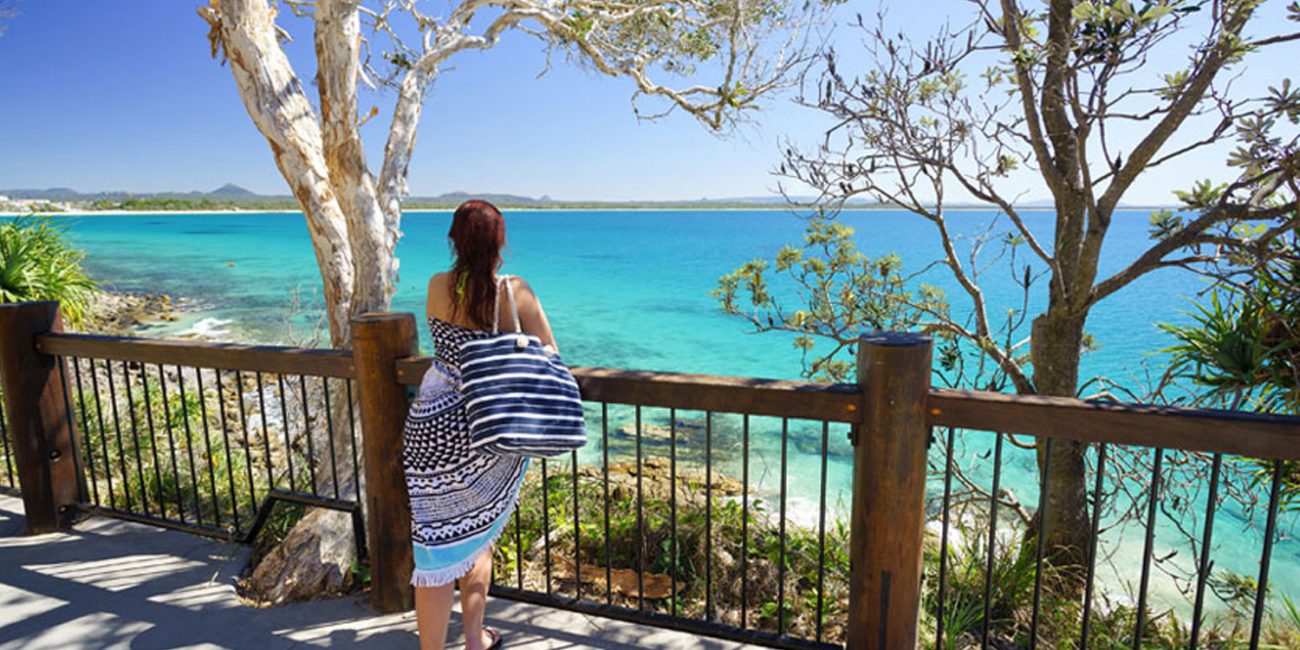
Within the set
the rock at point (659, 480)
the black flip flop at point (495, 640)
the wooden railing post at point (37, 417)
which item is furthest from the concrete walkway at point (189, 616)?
the rock at point (659, 480)

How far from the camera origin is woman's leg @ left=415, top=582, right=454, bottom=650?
200 cm

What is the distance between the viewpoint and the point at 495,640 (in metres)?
2.21

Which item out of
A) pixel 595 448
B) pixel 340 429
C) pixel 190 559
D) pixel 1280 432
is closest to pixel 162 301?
pixel 595 448

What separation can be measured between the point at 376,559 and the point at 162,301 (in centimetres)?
2236

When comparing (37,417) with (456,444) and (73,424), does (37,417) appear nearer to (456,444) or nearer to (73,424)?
(73,424)

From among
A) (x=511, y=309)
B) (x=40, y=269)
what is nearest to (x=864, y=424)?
(x=511, y=309)

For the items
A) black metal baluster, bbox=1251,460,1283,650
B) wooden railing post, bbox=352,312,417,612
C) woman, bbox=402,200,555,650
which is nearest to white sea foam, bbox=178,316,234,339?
wooden railing post, bbox=352,312,417,612

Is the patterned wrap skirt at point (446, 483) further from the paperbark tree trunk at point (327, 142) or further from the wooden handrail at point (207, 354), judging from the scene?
the paperbark tree trunk at point (327, 142)

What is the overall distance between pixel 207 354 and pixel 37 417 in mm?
1042

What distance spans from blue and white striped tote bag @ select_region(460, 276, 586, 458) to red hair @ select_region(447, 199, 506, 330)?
0.09 m

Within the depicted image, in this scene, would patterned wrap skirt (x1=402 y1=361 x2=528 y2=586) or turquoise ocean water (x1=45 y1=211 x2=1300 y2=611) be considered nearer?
patterned wrap skirt (x1=402 y1=361 x2=528 y2=586)

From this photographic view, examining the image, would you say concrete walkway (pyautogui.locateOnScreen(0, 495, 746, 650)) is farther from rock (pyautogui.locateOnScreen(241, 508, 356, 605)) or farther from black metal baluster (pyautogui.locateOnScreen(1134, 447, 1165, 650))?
black metal baluster (pyautogui.locateOnScreen(1134, 447, 1165, 650))

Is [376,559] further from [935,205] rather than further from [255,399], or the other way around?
[255,399]

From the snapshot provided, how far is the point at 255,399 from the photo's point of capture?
406 inches
